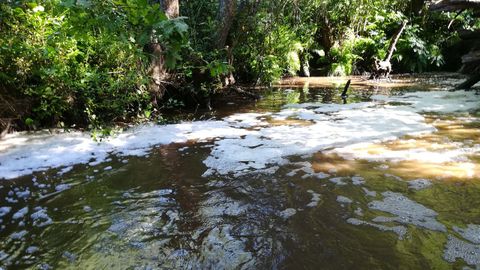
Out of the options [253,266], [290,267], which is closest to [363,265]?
→ [290,267]

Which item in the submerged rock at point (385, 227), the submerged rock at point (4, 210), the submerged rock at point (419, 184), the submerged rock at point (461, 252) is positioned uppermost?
the submerged rock at point (4, 210)

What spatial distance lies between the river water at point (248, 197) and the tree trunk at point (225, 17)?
313cm

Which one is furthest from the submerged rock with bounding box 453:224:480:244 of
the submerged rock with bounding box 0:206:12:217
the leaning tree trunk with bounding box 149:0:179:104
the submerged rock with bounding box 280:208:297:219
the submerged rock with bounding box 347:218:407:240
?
the leaning tree trunk with bounding box 149:0:179:104

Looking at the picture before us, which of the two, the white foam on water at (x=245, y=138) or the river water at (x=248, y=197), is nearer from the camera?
the river water at (x=248, y=197)

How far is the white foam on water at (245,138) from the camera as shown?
188 inches

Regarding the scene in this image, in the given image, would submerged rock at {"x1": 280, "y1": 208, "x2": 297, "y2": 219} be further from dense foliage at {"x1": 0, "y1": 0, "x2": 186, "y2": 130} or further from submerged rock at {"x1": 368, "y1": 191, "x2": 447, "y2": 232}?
dense foliage at {"x1": 0, "y1": 0, "x2": 186, "y2": 130}

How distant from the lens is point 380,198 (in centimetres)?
353

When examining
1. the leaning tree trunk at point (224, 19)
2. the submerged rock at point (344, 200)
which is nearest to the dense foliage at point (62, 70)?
the leaning tree trunk at point (224, 19)

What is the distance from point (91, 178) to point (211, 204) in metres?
1.62

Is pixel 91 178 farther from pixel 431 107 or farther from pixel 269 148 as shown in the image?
pixel 431 107

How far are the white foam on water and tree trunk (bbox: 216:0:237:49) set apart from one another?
2.17m

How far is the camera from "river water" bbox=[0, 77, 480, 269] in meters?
2.70

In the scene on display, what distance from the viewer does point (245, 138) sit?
576cm

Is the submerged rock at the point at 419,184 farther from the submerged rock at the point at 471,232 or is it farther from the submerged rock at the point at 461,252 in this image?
the submerged rock at the point at 461,252
